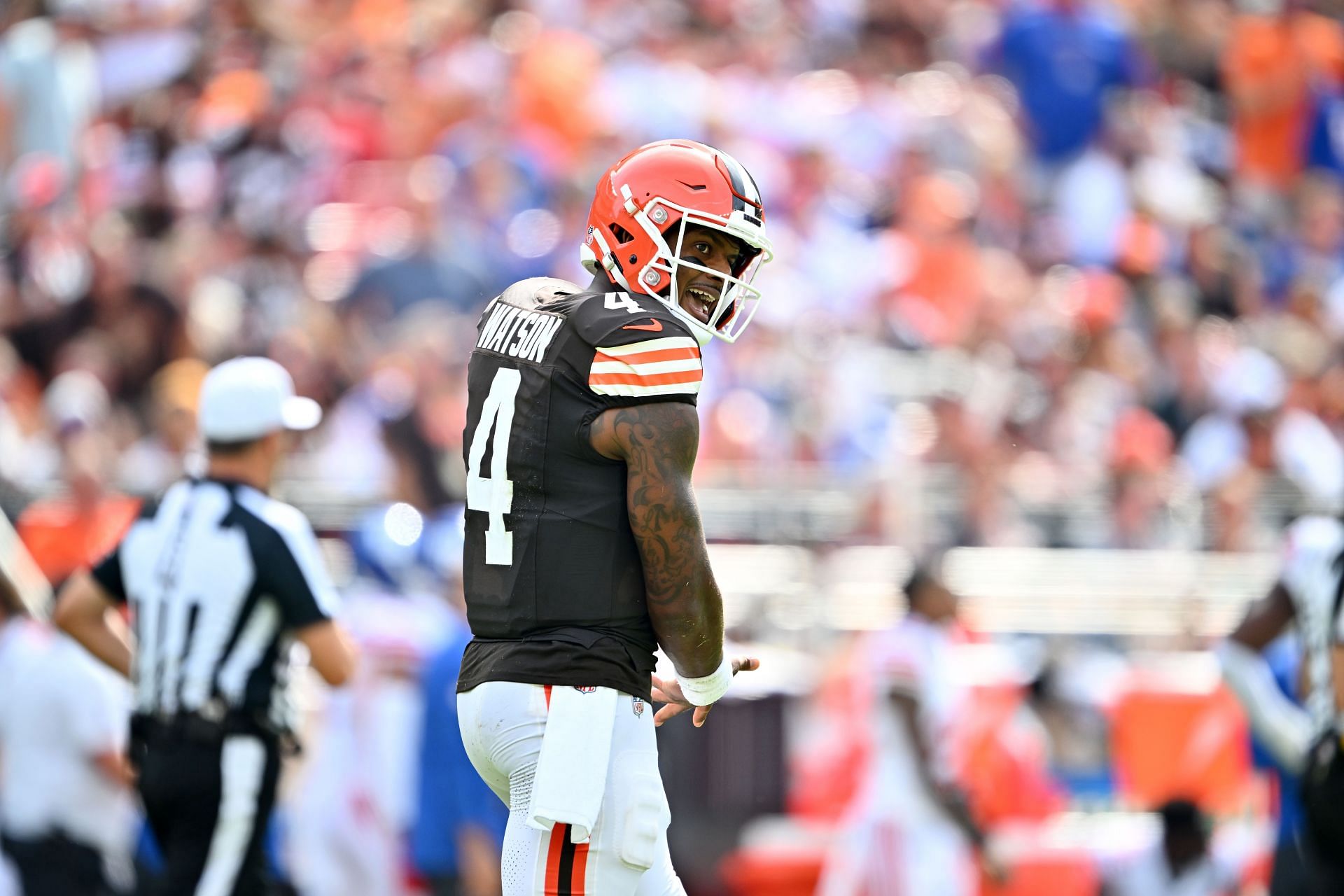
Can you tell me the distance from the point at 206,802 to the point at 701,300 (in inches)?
92.3

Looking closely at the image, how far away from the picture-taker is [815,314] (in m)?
12.1

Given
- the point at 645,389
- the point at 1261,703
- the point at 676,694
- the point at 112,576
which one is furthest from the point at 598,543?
the point at 1261,703

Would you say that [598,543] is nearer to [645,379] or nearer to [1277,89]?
[645,379]

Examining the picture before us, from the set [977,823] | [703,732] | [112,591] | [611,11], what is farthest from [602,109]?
[112,591]

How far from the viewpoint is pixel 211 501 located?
5.84 m

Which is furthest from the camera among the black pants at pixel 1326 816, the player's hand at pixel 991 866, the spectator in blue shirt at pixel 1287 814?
the player's hand at pixel 991 866

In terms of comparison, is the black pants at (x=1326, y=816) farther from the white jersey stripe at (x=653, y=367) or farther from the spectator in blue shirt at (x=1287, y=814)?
the white jersey stripe at (x=653, y=367)

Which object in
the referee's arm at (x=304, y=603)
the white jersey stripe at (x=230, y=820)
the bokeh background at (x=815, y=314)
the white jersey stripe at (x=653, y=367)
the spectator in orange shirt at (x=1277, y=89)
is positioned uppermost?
the white jersey stripe at (x=653, y=367)

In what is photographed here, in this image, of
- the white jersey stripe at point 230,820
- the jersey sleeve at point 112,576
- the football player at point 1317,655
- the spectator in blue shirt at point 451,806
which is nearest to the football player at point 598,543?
the white jersey stripe at point 230,820

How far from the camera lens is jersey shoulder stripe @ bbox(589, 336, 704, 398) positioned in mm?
→ 4066

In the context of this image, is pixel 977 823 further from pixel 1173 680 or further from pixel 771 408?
pixel 771 408

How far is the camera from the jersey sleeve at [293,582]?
18.7ft

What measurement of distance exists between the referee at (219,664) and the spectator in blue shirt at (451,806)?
6.66 ft

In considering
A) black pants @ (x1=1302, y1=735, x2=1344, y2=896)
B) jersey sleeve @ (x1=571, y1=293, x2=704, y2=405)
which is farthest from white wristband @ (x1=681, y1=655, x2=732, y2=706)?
black pants @ (x1=1302, y1=735, x2=1344, y2=896)
